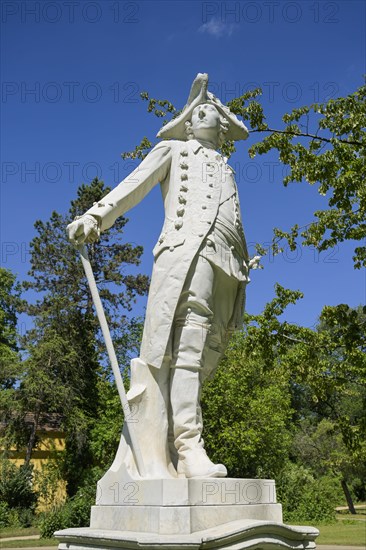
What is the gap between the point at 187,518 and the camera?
146 inches

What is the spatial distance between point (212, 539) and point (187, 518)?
224mm

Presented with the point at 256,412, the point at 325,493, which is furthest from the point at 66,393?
the point at 325,493

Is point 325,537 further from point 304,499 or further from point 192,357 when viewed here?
point 192,357

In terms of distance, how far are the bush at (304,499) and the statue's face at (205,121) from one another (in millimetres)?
21241

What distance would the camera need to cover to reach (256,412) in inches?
1043

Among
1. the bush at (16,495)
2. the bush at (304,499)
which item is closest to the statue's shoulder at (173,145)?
the bush at (16,495)

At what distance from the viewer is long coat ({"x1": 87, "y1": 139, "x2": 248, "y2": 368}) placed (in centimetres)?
452

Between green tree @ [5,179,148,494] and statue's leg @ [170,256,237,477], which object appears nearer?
statue's leg @ [170,256,237,477]

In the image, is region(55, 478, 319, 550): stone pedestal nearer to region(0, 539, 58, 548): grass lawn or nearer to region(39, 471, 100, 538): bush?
region(0, 539, 58, 548): grass lawn

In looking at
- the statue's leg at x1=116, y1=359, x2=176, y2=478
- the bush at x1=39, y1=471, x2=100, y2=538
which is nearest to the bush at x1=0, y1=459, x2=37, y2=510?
the bush at x1=39, y1=471, x2=100, y2=538

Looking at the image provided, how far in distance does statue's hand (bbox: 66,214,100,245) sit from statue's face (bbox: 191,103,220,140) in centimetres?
130

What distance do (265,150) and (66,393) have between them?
19.1m

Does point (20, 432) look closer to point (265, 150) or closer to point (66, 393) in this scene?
point (66, 393)

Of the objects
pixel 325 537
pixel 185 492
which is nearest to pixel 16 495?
pixel 325 537
